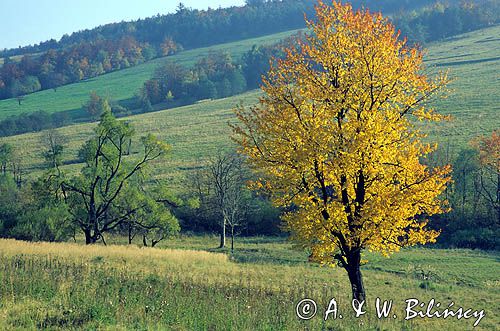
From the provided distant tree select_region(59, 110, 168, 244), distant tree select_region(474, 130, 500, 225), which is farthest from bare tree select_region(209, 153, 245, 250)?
distant tree select_region(474, 130, 500, 225)

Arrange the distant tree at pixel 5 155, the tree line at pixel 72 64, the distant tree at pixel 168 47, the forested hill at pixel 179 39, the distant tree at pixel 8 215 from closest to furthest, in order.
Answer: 1. the distant tree at pixel 8 215
2. the distant tree at pixel 5 155
3. the forested hill at pixel 179 39
4. the tree line at pixel 72 64
5. the distant tree at pixel 168 47

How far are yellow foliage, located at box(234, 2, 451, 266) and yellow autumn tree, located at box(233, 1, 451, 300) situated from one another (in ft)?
0.10

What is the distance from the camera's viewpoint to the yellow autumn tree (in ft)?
46.9

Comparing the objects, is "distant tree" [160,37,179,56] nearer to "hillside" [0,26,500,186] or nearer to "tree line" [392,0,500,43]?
"hillside" [0,26,500,186]

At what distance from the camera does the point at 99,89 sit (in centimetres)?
13675

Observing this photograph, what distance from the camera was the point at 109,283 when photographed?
13.2 metres

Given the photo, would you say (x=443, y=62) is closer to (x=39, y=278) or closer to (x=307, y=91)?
(x=307, y=91)

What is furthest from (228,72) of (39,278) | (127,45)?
(39,278)

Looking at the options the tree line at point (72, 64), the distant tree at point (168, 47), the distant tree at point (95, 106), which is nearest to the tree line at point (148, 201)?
the distant tree at point (95, 106)

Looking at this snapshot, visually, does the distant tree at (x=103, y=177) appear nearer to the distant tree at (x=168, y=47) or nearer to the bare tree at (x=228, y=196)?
the bare tree at (x=228, y=196)

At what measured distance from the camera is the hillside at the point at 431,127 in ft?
212

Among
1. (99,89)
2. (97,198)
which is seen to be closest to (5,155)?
(97,198)

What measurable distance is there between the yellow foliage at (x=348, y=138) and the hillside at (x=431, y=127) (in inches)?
1335

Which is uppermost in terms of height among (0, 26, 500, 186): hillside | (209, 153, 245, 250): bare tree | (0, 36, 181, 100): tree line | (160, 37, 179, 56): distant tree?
(160, 37, 179, 56): distant tree
